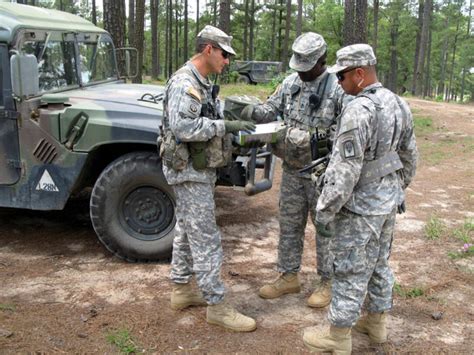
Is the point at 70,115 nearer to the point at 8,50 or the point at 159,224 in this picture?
the point at 8,50

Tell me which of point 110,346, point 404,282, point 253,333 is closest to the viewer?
point 110,346

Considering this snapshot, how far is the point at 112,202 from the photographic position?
410cm

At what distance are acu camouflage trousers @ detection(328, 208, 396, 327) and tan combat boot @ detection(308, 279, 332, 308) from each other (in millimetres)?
653

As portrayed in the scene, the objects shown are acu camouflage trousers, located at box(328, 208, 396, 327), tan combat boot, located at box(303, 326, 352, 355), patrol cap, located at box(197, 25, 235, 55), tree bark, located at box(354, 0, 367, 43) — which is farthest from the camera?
tree bark, located at box(354, 0, 367, 43)

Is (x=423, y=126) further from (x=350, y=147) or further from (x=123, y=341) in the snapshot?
(x=123, y=341)

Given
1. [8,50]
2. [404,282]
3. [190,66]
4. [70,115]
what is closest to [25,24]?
[8,50]

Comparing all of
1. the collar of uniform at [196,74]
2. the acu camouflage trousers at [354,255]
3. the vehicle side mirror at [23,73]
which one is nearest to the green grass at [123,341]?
the acu camouflage trousers at [354,255]

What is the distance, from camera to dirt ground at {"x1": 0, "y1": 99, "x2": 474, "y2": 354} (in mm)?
3113

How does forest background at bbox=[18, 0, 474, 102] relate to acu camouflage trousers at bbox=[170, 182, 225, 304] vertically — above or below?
above

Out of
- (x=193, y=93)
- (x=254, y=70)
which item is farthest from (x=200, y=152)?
(x=254, y=70)

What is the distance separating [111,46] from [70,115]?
5.91 feet

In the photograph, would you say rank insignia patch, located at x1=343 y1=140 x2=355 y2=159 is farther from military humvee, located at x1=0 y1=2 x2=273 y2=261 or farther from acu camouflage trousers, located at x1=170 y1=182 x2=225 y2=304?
military humvee, located at x1=0 y1=2 x2=273 y2=261

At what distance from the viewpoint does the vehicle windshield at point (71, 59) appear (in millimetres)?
Result: 4406

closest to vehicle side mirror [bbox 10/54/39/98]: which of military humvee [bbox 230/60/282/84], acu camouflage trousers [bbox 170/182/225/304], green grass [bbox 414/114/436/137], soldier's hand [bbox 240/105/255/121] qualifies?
acu camouflage trousers [bbox 170/182/225/304]
